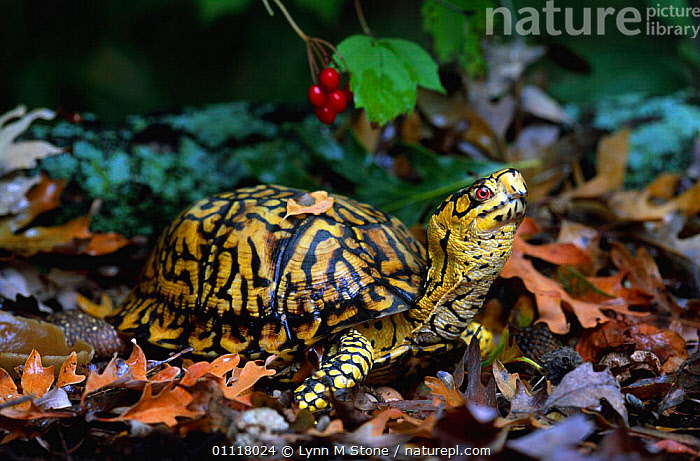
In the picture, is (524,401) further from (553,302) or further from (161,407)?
Answer: (161,407)

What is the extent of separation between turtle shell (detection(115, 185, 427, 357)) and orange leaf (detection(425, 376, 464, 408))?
29 cm

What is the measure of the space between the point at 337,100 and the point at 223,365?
1105 millimetres

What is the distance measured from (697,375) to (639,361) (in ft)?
0.70

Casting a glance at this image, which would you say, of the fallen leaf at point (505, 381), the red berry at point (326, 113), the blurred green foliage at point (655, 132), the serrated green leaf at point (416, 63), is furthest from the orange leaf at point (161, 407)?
the blurred green foliage at point (655, 132)

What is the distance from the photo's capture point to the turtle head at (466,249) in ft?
5.65

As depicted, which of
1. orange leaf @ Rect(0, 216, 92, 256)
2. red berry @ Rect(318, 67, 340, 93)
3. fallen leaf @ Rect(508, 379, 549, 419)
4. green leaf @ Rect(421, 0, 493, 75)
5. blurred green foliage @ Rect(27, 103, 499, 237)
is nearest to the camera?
fallen leaf @ Rect(508, 379, 549, 419)

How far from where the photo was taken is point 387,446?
1.39m

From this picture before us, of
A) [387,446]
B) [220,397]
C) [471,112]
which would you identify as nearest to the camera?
[387,446]

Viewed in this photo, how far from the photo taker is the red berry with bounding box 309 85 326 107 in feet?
6.94

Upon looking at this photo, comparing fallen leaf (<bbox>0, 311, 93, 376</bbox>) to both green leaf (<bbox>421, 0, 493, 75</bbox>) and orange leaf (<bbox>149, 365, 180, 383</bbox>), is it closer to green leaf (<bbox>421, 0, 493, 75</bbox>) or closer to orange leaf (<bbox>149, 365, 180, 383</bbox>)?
orange leaf (<bbox>149, 365, 180, 383</bbox>)

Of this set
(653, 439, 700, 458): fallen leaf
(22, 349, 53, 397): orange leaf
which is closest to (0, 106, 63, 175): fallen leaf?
(22, 349, 53, 397): orange leaf

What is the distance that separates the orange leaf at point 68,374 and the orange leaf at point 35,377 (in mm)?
35

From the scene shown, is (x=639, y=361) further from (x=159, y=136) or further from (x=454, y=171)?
(x=159, y=136)

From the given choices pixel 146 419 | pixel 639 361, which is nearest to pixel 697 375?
pixel 639 361
